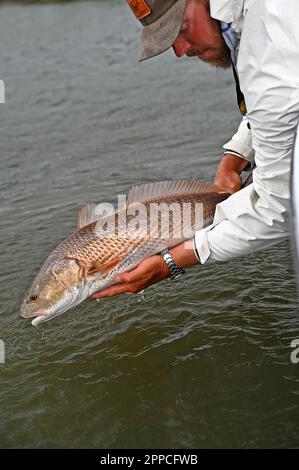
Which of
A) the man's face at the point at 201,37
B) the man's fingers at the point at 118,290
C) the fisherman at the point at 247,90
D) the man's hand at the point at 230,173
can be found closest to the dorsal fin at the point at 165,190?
the man's hand at the point at 230,173

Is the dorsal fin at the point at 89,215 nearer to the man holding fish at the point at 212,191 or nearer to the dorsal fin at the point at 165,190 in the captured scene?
the man holding fish at the point at 212,191

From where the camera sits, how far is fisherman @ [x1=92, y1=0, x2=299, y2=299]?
3021mm

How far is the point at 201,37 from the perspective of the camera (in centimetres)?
344

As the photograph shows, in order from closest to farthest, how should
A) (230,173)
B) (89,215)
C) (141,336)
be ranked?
(89,215) → (141,336) → (230,173)

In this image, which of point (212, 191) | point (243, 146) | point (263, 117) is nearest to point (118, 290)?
point (212, 191)

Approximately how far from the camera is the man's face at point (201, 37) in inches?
132

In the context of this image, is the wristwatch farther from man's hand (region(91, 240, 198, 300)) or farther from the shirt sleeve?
the shirt sleeve

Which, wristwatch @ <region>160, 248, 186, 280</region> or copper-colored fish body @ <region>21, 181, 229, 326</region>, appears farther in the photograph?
copper-colored fish body @ <region>21, 181, 229, 326</region>

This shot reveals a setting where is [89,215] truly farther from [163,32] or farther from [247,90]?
[247,90]

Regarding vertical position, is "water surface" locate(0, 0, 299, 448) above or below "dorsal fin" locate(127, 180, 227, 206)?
below

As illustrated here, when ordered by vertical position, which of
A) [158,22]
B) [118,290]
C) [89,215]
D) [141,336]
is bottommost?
[141,336]

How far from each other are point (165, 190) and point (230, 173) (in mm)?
565

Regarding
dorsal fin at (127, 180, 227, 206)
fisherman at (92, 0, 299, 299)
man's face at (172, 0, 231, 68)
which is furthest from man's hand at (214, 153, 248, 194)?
man's face at (172, 0, 231, 68)

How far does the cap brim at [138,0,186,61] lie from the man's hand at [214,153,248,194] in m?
0.95
